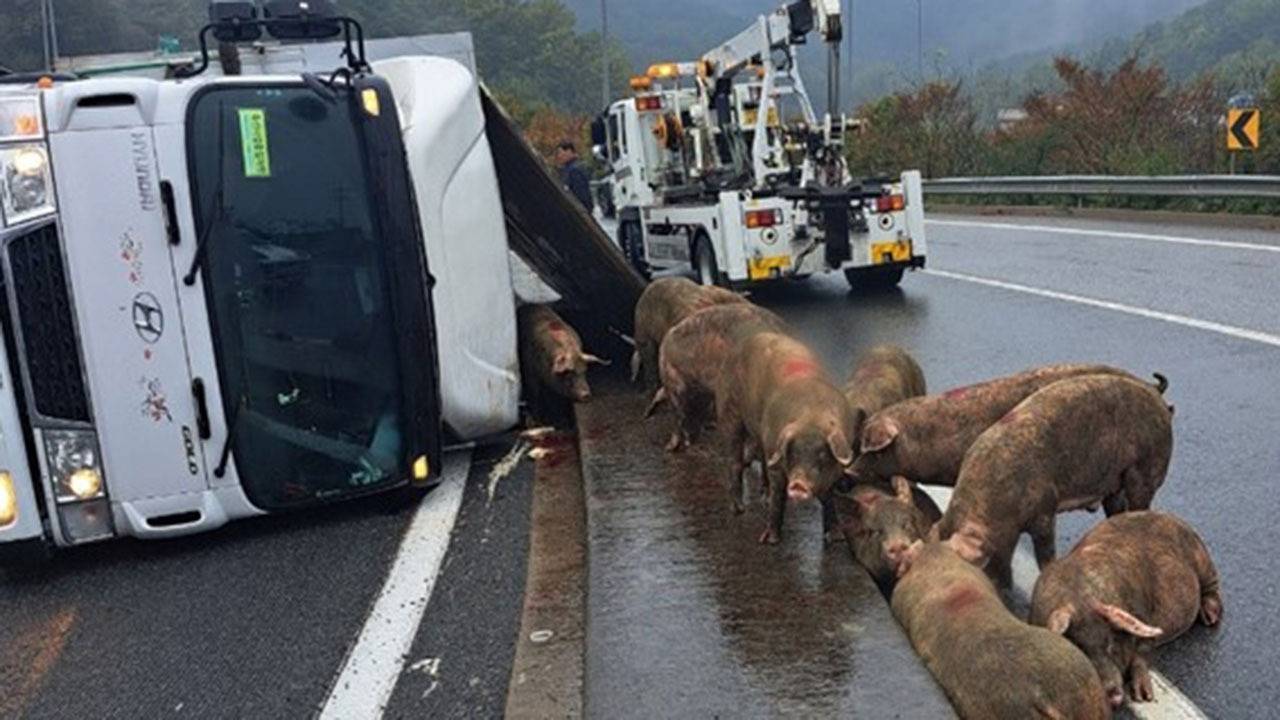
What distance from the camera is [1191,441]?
7113 millimetres

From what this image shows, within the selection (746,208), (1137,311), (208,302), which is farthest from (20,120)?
(1137,311)

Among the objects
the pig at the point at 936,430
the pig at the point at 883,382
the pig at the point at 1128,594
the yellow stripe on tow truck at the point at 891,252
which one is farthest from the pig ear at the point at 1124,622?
the yellow stripe on tow truck at the point at 891,252

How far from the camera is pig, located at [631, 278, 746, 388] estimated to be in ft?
27.3

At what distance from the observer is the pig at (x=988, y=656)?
368 cm

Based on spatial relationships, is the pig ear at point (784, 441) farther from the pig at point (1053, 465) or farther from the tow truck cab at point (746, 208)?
the tow truck cab at point (746, 208)

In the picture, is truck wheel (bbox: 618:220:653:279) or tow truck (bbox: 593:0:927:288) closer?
tow truck (bbox: 593:0:927:288)

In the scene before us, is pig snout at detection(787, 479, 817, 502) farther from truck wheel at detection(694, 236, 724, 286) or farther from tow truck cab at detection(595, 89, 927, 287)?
truck wheel at detection(694, 236, 724, 286)

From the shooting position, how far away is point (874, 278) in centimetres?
1536

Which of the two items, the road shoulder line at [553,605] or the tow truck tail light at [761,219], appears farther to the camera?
the tow truck tail light at [761,219]

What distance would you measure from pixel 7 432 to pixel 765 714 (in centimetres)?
393

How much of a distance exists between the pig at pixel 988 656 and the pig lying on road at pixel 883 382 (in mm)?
1803

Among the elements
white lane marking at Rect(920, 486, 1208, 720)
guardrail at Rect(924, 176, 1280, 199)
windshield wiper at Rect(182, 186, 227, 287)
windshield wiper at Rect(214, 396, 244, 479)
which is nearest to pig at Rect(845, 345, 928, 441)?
white lane marking at Rect(920, 486, 1208, 720)

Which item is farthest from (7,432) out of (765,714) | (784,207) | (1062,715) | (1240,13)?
(1240,13)

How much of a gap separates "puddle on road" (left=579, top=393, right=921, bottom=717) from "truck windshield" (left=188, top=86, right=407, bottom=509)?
137 cm
